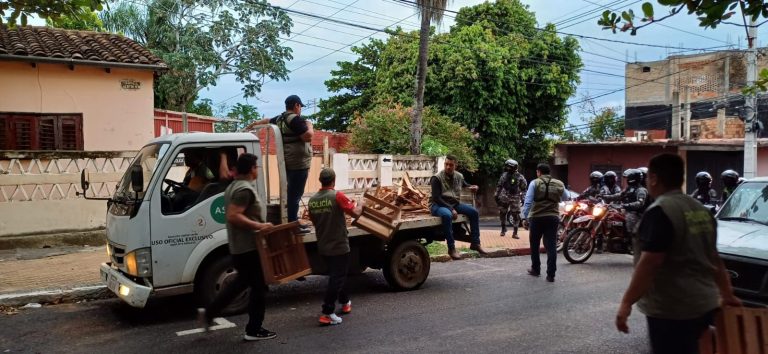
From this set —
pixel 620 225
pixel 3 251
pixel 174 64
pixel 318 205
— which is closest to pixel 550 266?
pixel 620 225

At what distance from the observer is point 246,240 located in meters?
5.55

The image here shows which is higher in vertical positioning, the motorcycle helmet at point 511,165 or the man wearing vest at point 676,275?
the motorcycle helmet at point 511,165

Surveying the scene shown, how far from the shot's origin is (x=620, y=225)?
10656 millimetres

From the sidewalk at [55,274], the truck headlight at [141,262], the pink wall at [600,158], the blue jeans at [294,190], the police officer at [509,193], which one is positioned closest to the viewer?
the truck headlight at [141,262]

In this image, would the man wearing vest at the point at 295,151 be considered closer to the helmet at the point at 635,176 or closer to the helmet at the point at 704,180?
the helmet at the point at 635,176

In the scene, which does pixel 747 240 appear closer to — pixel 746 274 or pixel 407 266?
pixel 746 274

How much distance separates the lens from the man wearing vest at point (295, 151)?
6.98 metres

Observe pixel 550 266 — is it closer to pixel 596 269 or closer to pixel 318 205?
pixel 596 269

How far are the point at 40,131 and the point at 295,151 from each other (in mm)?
7941

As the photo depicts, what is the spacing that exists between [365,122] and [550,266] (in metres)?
10.9

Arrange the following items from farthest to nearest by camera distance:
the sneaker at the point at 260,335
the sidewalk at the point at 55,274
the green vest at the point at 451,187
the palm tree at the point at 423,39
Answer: the palm tree at the point at 423,39
the green vest at the point at 451,187
the sidewalk at the point at 55,274
the sneaker at the point at 260,335

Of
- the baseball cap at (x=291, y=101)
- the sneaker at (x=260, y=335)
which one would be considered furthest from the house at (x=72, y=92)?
the sneaker at (x=260, y=335)

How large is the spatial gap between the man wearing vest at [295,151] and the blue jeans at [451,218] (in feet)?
6.85

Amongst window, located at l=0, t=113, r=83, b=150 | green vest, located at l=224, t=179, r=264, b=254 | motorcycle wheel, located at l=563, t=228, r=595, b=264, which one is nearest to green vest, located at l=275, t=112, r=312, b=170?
green vest, located at l=224, t=179, r=264, b=254
